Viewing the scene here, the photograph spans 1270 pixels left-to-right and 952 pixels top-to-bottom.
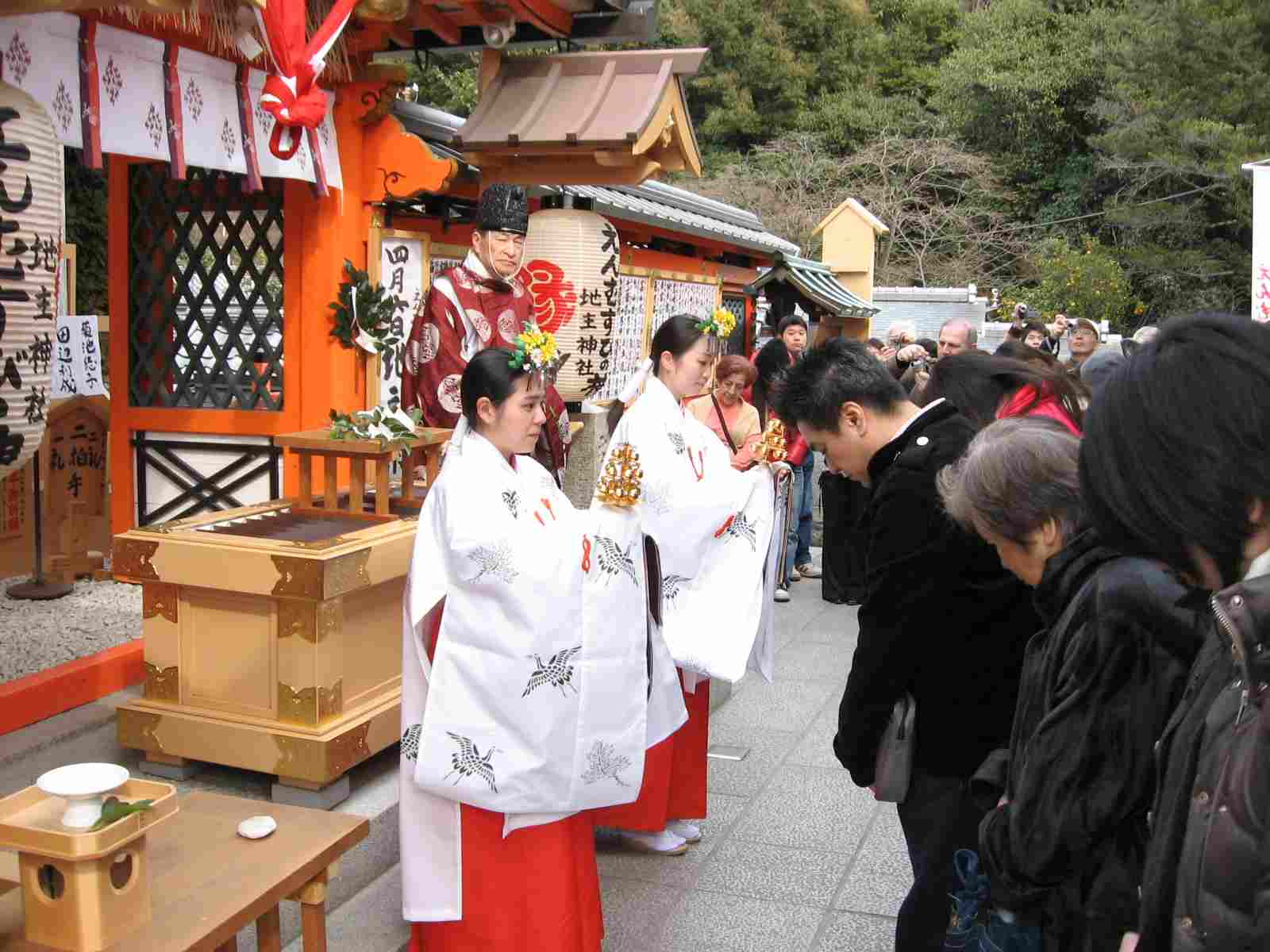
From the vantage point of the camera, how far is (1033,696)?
6.97 ft

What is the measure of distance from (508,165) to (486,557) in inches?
→ 156

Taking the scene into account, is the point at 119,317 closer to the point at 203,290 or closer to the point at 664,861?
the point at 203,290

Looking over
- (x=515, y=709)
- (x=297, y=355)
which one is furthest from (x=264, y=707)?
(x=297, y=355)

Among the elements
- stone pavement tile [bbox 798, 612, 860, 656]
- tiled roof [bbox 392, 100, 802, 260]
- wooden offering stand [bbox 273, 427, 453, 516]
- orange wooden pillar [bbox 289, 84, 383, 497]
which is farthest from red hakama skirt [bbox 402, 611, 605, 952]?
Answer: stone pavement tile [bbox 798, 612, 860, 656]

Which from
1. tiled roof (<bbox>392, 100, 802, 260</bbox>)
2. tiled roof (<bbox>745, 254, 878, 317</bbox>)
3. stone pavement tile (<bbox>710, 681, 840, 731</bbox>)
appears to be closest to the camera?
stone pavement tile (<bbox>710, 681, 840, 731</bbox>)

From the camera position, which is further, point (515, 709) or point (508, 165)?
point (508, 165)

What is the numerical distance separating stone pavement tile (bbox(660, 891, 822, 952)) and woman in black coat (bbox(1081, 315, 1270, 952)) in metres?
2.58

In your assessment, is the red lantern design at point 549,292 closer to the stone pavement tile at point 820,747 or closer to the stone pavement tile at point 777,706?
the stone pavement tile at point 777,706

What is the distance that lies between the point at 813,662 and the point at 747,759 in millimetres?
1709

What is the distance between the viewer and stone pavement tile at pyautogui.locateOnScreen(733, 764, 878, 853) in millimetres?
4742

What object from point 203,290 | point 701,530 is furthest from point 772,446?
point 203,290

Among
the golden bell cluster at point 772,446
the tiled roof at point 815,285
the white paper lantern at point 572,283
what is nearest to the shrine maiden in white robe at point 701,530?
the golden bell cluster at point 772,446

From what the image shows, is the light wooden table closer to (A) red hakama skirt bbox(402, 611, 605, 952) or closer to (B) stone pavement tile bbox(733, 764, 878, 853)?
(A) red hakama skirt bbox(402, 611, 605, 952)

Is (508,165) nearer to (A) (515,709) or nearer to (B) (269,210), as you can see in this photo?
(B) (269,210)
